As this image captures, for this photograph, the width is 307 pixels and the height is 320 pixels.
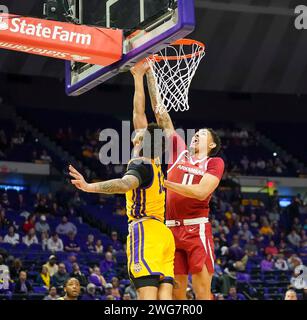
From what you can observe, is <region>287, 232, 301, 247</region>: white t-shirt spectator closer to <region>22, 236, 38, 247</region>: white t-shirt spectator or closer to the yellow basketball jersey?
<region>22, 236, 38, 247</region>: white t-shirt spectator

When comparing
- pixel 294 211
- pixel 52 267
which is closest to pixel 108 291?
pixel 52 267

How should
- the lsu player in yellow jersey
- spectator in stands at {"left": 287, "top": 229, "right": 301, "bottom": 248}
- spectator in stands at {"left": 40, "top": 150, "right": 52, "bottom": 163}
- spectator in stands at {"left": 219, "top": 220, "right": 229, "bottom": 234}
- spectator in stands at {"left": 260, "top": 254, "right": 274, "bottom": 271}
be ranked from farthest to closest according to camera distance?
spectator in stands at {"left": 40, "top": 150, "right": 52, "bottom": 163}, spectator in stands at {"left": 287, "top": 229, "right": 301, "bottom": 248}, spectator in stands at {"left": 219, "top": 220, "right": 229, "bottom": 234}, spectator in stands at {"left": 260, "top": 254, "right": 274, "bottom": 271}, the lsu player in yellow jersey

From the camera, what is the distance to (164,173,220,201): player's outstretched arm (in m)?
6.57

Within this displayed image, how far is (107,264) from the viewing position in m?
16.9

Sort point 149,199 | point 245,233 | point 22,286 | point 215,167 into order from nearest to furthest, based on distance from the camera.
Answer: point 149,199 → point 215,167 → point 22,286 → point 245,233

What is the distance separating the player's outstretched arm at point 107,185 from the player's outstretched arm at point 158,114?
1.23 m

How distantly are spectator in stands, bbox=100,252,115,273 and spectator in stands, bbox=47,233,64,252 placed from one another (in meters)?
1.20

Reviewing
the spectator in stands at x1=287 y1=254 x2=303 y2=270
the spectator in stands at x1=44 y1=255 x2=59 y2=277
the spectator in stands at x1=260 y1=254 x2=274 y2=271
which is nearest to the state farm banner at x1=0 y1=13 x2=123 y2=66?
the spectator in stands at x1=44 y1=255 x2=59 y2=277

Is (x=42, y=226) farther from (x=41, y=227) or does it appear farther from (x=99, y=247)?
(x=99, y=247)

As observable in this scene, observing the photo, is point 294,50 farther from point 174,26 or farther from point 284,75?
point 174,26

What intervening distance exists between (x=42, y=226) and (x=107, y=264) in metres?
2.47

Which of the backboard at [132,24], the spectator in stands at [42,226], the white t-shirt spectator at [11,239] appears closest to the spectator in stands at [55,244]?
the spectator in stands at [42,226]

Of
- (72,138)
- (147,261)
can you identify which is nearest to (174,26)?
(147,261)
